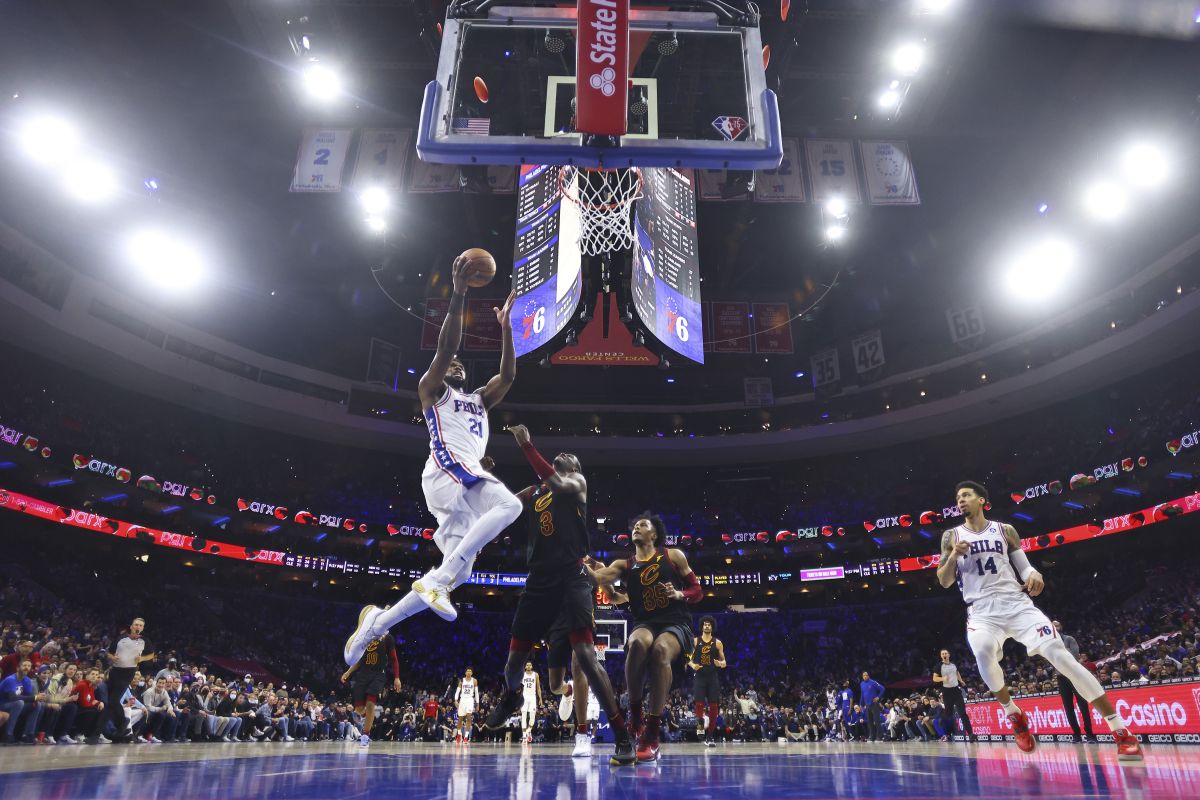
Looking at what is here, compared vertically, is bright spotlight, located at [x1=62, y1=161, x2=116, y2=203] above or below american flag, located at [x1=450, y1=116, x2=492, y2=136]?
above

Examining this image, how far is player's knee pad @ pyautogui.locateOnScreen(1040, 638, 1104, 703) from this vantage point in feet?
17.5

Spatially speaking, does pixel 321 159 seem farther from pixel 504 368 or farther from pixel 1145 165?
pixel 1145 165

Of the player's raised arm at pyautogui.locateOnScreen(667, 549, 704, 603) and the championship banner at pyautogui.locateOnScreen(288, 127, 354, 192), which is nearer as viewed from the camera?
the player's raised arm at pyautogui.locateOnScreen(667, 549, 704, 603)

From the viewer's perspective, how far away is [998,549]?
238 inches

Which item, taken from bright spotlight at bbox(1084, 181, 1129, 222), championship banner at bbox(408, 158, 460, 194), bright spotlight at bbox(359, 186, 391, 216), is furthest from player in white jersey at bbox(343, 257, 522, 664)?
bright spotlight at bbox(1084, 181, 1129, 222)

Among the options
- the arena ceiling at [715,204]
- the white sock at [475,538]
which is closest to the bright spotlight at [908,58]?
the arena ceiling at [715,204]

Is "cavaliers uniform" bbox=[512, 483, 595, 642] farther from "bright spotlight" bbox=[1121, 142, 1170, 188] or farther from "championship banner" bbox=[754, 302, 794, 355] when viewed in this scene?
"bright spotlight" bbox=[1121, 142, 1170, 188]

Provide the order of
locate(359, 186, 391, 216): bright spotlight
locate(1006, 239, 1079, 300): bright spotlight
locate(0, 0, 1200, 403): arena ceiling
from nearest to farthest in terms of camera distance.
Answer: locate(0, 0, 1200, 403): arena ceiling < locate(359, 186, 391, 216): bright spotlight < locate(1006, 239, 1079, 300): bright spotlight

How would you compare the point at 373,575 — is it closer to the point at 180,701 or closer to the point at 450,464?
the point at 180,701

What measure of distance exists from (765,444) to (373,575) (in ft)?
61.1

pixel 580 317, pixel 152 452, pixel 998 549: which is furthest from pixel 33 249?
pixel 998 549

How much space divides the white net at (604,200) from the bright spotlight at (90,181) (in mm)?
13418

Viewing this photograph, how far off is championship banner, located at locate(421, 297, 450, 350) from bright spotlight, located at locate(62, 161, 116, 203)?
845 cm

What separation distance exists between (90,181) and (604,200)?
47.8ft
